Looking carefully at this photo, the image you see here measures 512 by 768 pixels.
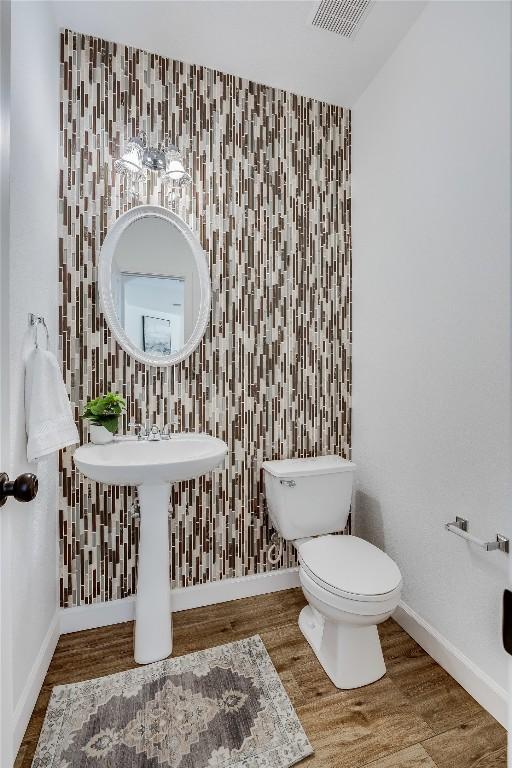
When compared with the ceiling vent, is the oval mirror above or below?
below

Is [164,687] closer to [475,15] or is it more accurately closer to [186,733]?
[186,733]

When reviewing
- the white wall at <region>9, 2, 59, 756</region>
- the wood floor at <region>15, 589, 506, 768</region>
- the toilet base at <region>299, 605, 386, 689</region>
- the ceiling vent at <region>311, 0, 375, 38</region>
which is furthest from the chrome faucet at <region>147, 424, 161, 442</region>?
the ceiling vent at <region>311, 0, 375, 38</region>

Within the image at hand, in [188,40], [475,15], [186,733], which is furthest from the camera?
[188,40]

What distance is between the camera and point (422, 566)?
5.51 feet

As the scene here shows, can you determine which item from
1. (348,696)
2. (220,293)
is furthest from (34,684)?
(220,293)

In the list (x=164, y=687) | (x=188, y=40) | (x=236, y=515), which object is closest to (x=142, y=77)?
(x=188, y=40)

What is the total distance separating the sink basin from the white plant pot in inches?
1.0

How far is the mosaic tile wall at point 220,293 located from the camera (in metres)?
1.77

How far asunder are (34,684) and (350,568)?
122cm

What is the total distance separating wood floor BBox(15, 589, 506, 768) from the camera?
122cm

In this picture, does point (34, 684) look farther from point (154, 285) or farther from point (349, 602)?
point (154, 285)

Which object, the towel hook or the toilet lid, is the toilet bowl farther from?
the towel hook

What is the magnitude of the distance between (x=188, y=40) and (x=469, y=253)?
5.29 feet

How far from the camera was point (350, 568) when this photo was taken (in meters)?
1.49
